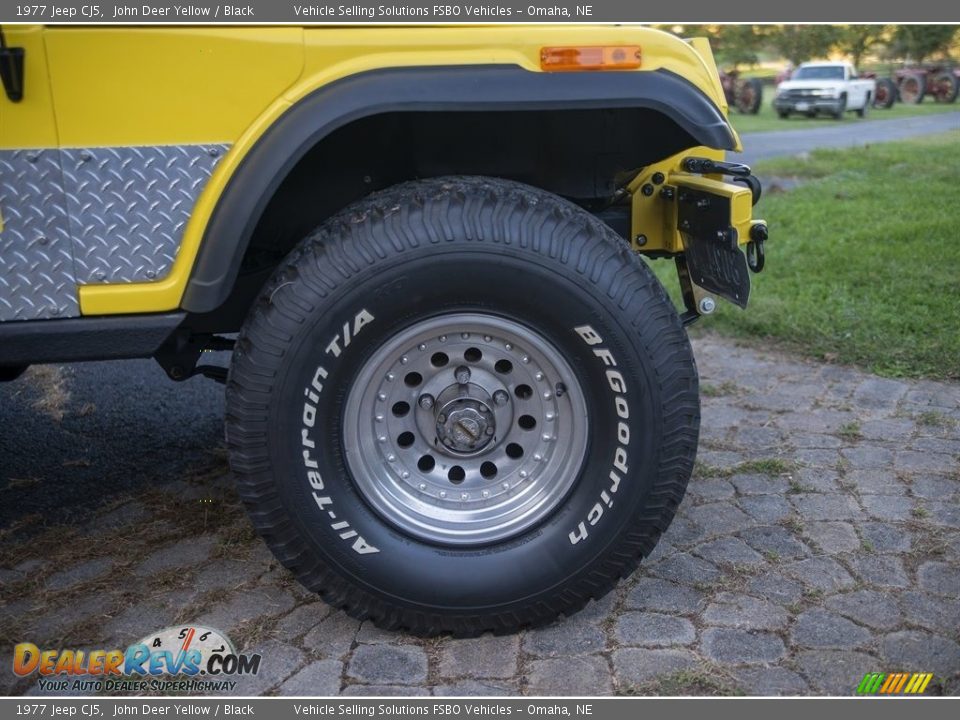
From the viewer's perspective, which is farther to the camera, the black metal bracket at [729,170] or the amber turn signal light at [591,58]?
the black metal bracket at [729,170]

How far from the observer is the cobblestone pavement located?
2.68 m

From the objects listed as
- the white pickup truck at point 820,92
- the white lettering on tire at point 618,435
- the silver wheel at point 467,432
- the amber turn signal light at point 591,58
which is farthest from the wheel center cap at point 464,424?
the white pickup truck at point 820,92

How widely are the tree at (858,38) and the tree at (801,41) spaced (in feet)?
0.30

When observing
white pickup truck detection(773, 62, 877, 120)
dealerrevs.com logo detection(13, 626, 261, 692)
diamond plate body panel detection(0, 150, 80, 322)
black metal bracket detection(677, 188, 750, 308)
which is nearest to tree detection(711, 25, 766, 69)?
white pickup truck detection(773, 62, 877, 120)

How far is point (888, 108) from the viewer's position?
41.2 feet

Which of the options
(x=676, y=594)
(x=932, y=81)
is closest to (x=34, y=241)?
(x=676, y=594)

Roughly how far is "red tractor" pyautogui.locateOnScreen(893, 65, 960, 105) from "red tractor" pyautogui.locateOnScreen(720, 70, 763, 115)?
58.7 feet

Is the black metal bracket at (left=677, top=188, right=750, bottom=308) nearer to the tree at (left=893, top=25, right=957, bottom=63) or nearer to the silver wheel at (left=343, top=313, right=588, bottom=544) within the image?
the silver wheel at (left=343, top=313, right=588, bottom=544)

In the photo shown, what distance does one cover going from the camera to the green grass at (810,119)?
8.34m

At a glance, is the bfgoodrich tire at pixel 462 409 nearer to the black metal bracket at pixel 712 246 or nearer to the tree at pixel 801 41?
the black metal bracket at pixel 712 246

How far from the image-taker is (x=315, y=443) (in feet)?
8.87

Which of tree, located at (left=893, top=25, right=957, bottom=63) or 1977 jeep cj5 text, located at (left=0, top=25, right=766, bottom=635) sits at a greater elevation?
tree, located at (left=893, top=25, right=957, bottom=63)

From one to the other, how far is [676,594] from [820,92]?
21789 millimetres

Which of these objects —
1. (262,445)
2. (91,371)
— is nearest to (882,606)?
(262,445)
